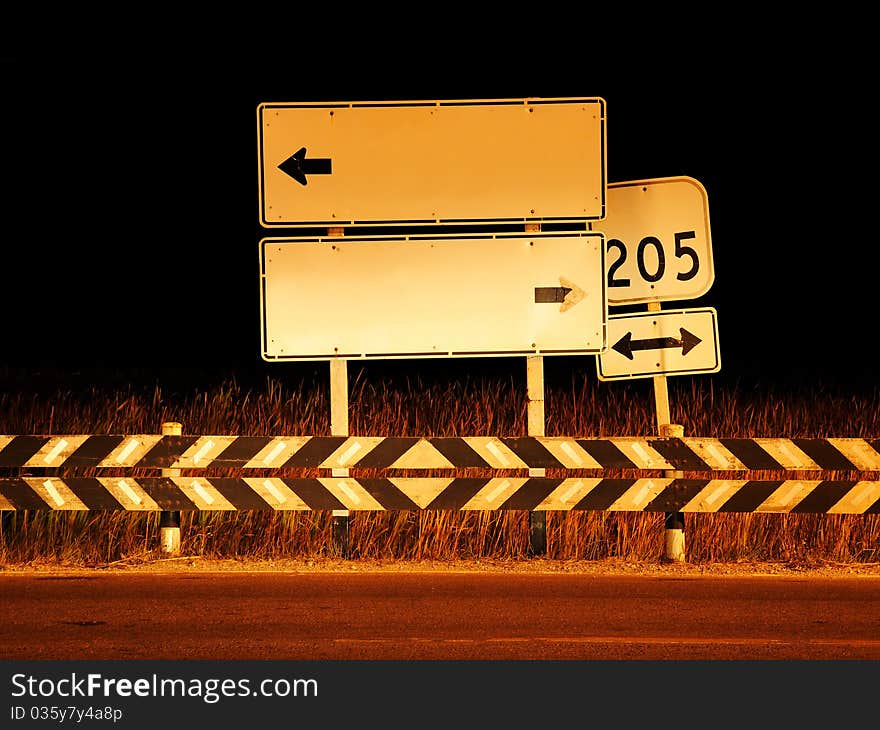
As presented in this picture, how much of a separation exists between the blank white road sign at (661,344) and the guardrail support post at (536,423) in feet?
1.98

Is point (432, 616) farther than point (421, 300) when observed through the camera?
No

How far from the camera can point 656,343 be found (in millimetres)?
11266

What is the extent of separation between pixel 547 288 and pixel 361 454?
6.61 ft

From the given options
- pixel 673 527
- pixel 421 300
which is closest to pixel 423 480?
pixel 421 300

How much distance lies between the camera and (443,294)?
11.0 m

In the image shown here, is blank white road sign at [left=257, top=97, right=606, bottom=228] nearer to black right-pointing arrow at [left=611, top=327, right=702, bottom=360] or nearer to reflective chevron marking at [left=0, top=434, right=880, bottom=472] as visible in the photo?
black right-pointing arrow at [left=611, top=327, right=702, bottom=360]

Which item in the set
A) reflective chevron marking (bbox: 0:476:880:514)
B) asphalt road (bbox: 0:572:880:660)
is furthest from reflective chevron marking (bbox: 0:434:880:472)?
asphalt road (bbox: 0:572:880:660)

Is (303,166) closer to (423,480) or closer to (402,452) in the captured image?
(402,452)

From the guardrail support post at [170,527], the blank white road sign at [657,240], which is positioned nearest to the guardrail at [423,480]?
the guardrail support post at [170,527]

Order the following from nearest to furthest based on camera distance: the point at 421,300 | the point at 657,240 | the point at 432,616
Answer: the point at 432,616 < the point at 421,300 < the point at 657,240

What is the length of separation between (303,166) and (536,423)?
9.14 feet

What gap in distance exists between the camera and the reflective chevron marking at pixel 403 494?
402 inches

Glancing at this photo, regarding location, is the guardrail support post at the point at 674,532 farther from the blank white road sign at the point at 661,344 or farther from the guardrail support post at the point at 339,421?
the guardrail support post at the point at 339,421

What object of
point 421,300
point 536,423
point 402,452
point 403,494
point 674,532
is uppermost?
point 421,300
